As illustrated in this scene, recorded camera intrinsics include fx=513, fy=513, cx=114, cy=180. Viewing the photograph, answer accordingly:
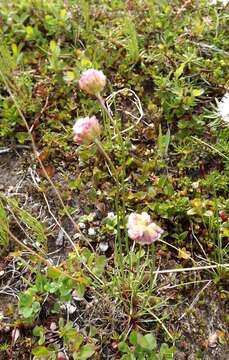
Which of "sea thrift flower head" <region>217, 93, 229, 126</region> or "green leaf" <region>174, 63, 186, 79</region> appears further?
"green leaf" <region>174, 63, 186, 79</region>

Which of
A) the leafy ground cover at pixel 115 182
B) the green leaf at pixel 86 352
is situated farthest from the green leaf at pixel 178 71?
the green leaf at pixel 86 352

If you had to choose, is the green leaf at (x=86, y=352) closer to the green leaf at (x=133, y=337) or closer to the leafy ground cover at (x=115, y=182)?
the leafy ground cover at (x=115, y=182)

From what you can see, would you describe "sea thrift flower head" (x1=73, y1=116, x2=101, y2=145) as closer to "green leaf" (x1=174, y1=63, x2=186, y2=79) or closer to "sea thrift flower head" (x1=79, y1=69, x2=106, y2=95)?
"sea thrift flower head" (x1=79, y1=69, x2=106, y2=95)

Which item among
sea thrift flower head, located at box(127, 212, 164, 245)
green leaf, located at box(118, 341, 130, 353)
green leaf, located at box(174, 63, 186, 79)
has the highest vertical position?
sea thrift flower head, located at box(127, 212, 164, 245)

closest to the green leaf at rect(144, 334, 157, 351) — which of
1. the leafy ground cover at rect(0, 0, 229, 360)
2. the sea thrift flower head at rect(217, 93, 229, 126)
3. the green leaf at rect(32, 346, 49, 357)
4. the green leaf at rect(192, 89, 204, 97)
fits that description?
the leafy ground cover at rect(0, 0, 229, 360)

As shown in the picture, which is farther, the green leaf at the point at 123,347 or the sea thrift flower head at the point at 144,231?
the green leaf at the point at 123,347

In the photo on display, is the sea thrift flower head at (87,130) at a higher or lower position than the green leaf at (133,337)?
higher

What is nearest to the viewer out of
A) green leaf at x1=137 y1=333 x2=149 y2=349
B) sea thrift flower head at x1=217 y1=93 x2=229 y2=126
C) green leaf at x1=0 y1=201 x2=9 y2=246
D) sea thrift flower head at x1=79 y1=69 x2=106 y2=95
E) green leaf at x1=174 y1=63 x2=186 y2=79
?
sea thrift flower head at x1=79 y1=69 x2=106 y2=95

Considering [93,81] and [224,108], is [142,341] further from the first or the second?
[224,108]
